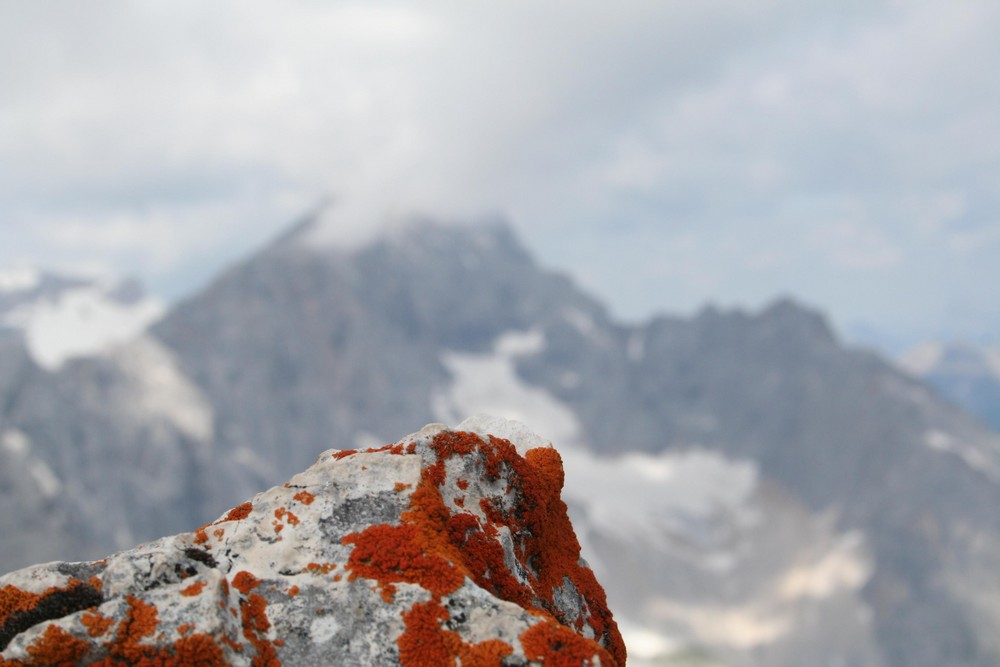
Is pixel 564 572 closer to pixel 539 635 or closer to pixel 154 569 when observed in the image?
pixel 539 635

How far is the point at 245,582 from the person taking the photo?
12.7 metres

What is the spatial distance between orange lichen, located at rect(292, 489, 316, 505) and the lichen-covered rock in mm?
38

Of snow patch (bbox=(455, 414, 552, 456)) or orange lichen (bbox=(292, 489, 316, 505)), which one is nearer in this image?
orange lichen (bbox=(292, 489, 316, 505))

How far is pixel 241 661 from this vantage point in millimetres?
11266

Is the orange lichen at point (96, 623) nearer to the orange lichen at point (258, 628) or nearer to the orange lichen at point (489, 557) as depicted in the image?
the orange lichen at point (258, 628)

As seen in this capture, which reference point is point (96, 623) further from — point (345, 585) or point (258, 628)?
point (345, 585)

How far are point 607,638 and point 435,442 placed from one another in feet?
19.3

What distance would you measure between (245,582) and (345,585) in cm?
171

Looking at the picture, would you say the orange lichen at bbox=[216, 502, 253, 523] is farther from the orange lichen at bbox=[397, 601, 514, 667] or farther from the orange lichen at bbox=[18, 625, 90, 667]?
the orange lichen at bbox=[397, 601, 514, 667]

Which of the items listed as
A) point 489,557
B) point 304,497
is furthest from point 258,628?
point 489,557

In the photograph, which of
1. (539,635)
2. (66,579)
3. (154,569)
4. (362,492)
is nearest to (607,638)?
(539,635)

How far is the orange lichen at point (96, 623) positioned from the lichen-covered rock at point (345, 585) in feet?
0.06

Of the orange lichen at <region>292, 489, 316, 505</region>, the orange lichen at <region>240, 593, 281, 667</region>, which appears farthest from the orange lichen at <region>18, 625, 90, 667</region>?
the orange lichen at <region>292, 489, 316, 505</region>

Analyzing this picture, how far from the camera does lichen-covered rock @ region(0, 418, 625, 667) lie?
10922mm
